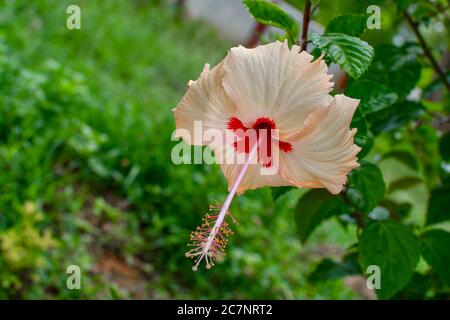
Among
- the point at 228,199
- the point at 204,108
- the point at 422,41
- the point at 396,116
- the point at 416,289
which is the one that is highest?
the point at 422,41

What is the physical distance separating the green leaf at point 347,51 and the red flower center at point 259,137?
11 cm

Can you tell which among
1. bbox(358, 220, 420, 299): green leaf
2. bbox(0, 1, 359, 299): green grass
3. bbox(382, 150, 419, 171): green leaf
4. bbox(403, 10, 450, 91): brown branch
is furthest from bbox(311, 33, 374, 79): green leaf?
bbox(0, 1, 359, 299): green grass

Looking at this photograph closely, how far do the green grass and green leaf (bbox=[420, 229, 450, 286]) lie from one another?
2.62 feet

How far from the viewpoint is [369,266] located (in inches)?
34.9

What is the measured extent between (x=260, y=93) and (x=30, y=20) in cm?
355

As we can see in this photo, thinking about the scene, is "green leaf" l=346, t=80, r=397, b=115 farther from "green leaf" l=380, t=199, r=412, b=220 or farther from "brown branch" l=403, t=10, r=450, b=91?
"green leaf" l=380, t=199, r=412, b=220

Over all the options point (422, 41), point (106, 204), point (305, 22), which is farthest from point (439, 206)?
point (106, 204)

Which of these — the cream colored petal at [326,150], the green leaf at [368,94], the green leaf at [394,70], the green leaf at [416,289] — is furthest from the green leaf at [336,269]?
the cream colored petal at [326,150]

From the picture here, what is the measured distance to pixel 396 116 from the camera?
116 cm

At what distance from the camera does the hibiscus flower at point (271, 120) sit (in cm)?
60

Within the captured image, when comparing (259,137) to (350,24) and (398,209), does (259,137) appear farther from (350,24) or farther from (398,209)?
(398,209)

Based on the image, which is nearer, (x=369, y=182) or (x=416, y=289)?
(x=369, y=182)

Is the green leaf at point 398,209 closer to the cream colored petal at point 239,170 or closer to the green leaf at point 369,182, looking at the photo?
the green leaf at point 369,182

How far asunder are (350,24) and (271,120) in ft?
0.65
